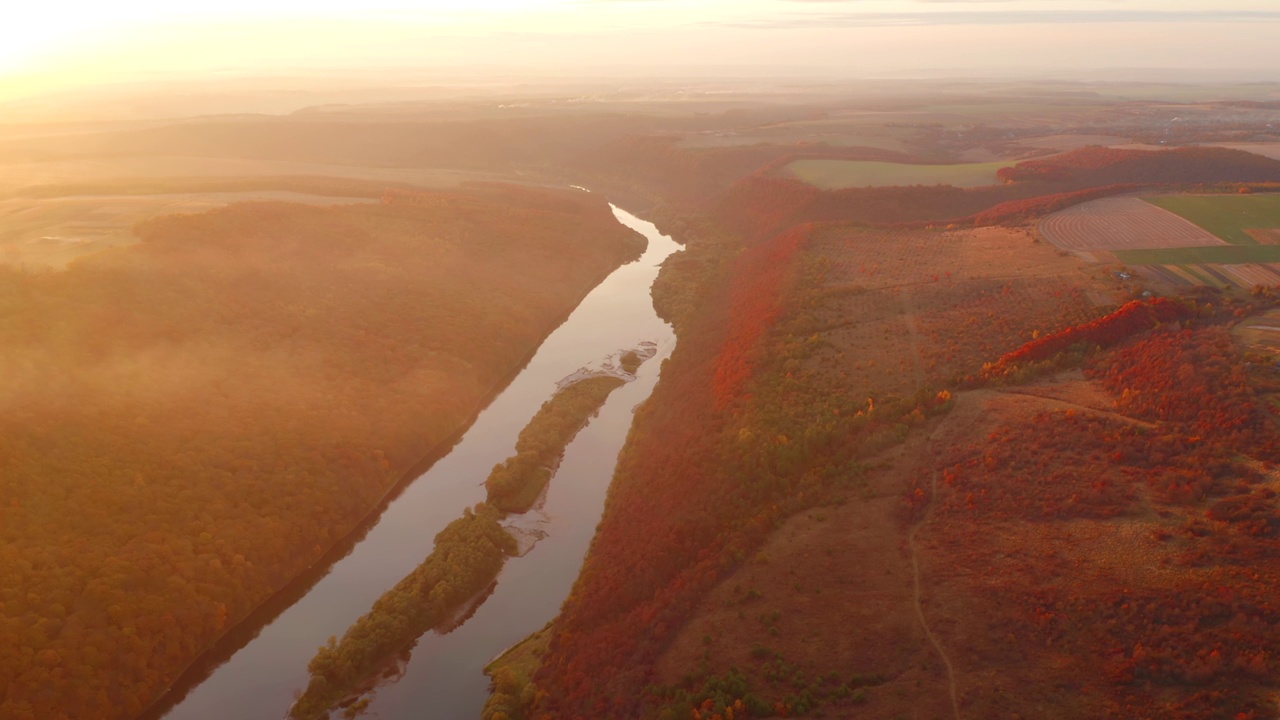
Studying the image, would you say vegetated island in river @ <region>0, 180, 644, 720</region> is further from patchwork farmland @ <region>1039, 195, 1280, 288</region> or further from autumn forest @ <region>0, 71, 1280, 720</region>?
patchwork farmland @ <region>1039, 195, 1280, 288</region>

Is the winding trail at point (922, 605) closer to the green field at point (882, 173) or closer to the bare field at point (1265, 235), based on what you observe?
the bare field at point (1265, 235)

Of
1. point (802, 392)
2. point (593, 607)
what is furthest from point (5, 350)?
point (802, 392)

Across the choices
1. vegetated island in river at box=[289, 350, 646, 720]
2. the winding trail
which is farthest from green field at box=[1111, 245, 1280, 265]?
vegetated island in river at box=[289, 350, 646, 720]

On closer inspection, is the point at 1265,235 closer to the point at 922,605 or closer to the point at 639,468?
the point at 639,468

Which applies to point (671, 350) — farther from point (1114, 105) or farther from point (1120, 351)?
point (1114, 105)

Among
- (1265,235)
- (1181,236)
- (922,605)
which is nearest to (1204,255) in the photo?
(1181,236)
